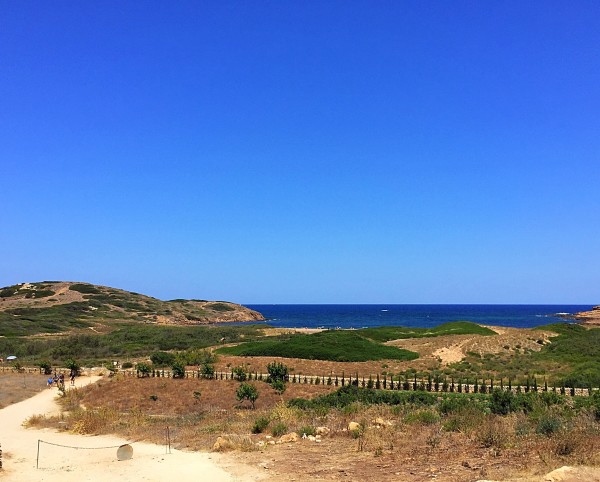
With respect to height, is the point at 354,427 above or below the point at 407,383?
above

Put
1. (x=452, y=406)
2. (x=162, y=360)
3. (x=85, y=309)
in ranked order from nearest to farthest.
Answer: (x=452, y=406), (x=162, y=360), (x=85, y=309)

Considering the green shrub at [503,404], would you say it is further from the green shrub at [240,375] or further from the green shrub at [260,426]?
the green shrub at [240,375]

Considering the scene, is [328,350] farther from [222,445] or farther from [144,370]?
[222,445]

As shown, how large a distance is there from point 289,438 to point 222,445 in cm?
234

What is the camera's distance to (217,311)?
176875mm

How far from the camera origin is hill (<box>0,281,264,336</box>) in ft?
334

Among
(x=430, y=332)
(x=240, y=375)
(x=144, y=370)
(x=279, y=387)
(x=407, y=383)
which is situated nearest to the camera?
(x=279, y=387)

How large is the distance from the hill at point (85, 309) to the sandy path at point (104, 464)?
252 feet

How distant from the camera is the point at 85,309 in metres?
128

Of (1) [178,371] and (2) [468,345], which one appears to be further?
(2) [468,345]

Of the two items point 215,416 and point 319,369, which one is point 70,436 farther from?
point 319,369

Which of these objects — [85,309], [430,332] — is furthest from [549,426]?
[85,309]

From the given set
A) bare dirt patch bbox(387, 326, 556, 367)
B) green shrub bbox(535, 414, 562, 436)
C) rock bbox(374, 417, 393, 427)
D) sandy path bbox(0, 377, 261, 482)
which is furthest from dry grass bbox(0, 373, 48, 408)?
bare dirt patch bbox(387, 326, 556, 367)

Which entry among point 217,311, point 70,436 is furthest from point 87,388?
point 217,311
